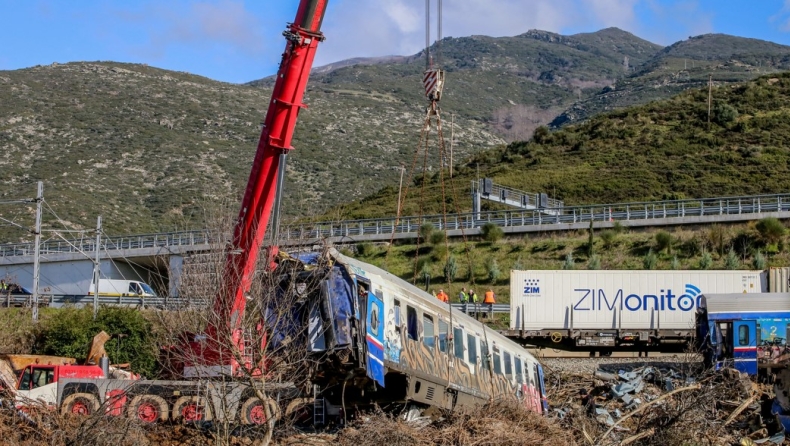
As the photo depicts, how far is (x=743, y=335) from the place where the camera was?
31.2m

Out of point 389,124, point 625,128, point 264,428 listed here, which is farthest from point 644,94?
point 264,428

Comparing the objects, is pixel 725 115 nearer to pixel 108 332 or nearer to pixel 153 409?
pixel 108 332

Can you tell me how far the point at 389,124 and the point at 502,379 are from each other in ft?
395

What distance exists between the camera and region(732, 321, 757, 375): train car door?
98.9 ft

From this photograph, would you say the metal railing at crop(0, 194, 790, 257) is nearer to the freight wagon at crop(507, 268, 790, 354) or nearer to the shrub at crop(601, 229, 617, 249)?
the shrub at crop(601, 229, 617, 249)

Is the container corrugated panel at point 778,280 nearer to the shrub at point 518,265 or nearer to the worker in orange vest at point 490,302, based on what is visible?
the worker in orange vest at point 490,302

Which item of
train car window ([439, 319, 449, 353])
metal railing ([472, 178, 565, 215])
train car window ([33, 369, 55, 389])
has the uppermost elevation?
metal railing ([472, 178, 565, 215])

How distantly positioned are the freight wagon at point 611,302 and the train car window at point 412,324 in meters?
21.1

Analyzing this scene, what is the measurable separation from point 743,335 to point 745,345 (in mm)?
355

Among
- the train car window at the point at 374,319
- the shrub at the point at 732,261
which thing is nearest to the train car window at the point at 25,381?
the train car window at the point at 374,319

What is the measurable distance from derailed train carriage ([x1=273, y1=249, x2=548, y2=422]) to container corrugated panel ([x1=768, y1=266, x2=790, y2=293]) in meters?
22.4

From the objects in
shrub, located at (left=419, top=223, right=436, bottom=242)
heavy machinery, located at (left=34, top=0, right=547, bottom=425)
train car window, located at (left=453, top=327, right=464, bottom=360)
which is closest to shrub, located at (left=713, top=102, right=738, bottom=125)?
shrub, located at (left=419, top=223, right=436, bottom=242)

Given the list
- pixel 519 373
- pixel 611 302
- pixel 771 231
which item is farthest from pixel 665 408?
pixel 771 231

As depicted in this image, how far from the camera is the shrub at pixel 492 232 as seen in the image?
180ft
